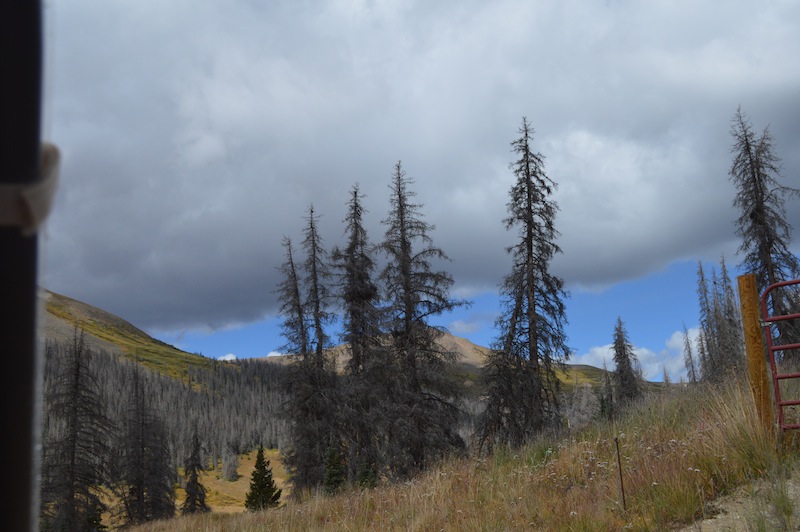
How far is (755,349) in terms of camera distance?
8.06m

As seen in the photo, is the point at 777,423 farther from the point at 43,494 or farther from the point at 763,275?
the point at 43,494

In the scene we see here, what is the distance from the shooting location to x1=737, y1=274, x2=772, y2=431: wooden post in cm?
796

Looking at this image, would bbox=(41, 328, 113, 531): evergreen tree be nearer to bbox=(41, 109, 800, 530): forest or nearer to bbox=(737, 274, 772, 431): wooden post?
bbox=(41, 109, 800, 530): forest

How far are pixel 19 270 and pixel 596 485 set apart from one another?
806 centimetres

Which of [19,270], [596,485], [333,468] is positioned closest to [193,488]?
[333,468]

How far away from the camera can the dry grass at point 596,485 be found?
6.84 m

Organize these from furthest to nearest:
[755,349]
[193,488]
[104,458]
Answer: [193,488] → [104,458] → [755,349]

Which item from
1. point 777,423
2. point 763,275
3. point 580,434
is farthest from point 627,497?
point 763,275

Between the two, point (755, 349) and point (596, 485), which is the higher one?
point (755, 349)

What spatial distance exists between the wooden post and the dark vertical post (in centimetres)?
878

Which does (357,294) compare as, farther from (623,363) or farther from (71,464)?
(623,363)

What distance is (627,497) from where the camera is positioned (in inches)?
282

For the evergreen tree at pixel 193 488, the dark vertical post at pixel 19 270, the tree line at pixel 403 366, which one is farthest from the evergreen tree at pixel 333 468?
the evergreen tree at pixel 193 488

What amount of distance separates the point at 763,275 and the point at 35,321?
32811 mm
